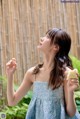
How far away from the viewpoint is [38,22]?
3.57 metres

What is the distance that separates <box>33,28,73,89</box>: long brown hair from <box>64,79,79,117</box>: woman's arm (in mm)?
67

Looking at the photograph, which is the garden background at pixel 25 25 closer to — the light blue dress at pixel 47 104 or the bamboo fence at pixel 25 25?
the bamboo fence at pixel 25 25

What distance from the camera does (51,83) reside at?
1.94m

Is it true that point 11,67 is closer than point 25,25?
Yes

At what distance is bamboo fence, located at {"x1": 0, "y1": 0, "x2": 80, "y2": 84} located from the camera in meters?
3.41

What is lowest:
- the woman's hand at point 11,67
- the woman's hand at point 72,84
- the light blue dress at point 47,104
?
the light blue dress at point 47,104

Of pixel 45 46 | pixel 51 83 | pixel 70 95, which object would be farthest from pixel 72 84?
pixel 45 46

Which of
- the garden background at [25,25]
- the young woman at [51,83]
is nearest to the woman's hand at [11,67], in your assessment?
the young woman at [51,83]

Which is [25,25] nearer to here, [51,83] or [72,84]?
[51,83]

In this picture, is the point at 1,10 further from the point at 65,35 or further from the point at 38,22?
the point at 65,35

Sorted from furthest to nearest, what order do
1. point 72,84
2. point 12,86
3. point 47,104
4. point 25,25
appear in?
point 25,25, point 12,86, point 47,104, point 72,84

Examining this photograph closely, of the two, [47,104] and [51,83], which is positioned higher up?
[51,83]

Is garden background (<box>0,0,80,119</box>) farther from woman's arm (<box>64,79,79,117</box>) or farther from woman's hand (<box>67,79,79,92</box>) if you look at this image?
woman's hand (<box>67,79,79,92</box>)

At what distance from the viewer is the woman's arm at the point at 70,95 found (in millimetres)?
1761
